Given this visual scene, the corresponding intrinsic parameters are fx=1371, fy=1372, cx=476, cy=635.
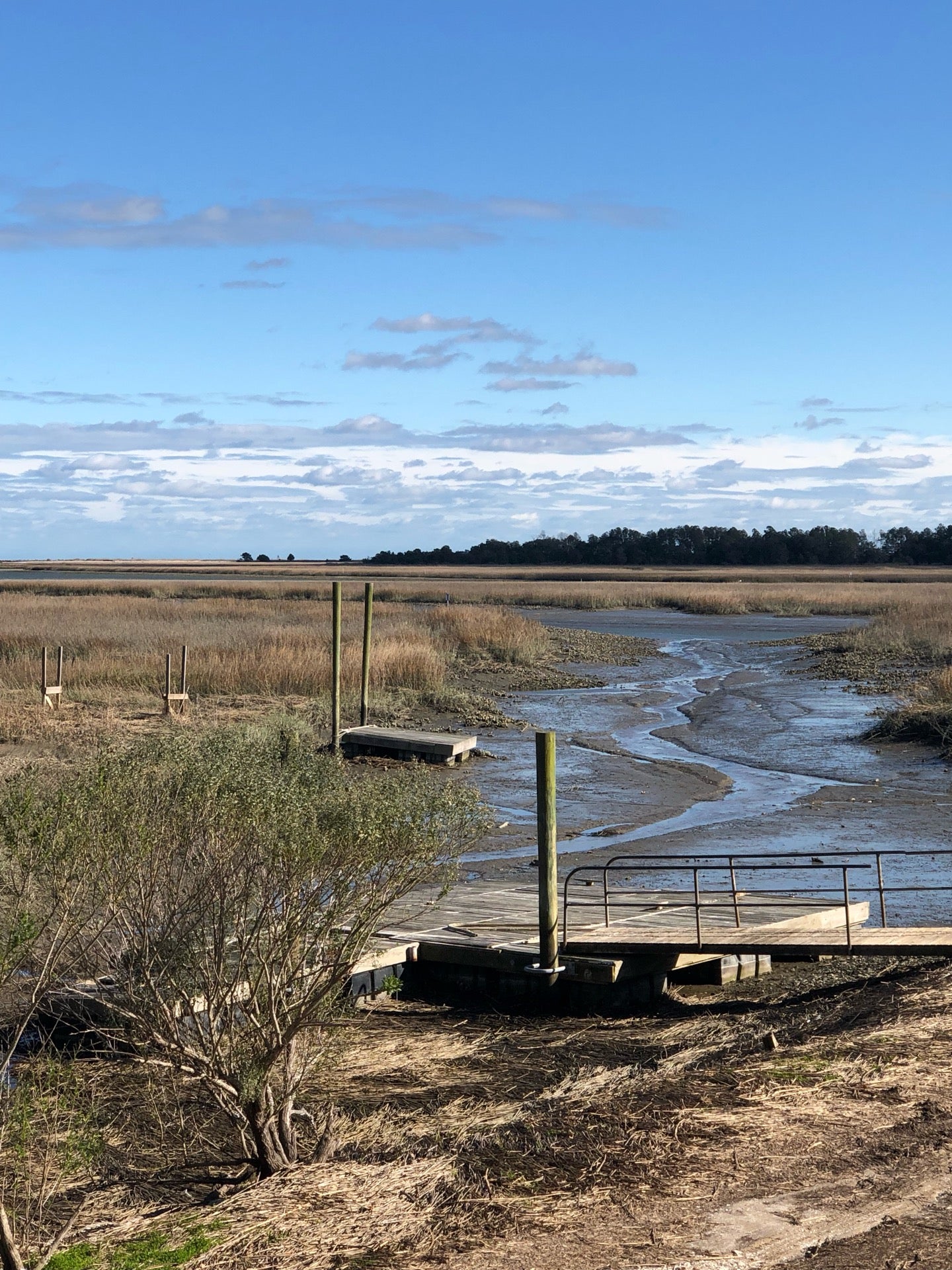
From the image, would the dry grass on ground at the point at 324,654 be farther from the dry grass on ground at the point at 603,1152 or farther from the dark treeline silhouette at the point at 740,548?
the dark treeline silhouette at the point at 740,548

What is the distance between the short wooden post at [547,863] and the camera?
10680 millimetres

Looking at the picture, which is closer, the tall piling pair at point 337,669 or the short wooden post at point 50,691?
the tall piling pair at point 337,669

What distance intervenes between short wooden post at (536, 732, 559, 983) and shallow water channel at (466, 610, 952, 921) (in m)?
4.34

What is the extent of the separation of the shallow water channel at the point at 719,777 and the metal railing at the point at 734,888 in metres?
0.51

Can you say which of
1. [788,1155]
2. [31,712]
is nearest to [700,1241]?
[788,1155]

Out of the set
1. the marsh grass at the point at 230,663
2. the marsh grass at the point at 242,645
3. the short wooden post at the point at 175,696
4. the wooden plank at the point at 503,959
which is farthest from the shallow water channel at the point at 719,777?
the short wooden post at the point at 175,696

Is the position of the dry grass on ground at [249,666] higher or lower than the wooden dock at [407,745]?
higher

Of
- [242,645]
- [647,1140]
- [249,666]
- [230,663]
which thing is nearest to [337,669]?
[249,666]

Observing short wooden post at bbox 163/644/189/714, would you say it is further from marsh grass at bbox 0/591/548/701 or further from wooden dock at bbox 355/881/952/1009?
wooden dock at bbox 355/881/952/1009

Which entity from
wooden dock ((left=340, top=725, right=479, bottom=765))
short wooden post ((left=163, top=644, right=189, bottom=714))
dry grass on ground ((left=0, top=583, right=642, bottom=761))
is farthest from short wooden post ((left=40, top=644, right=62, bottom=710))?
wooden dock ((left=340, top=725, right=479, bottom=765))

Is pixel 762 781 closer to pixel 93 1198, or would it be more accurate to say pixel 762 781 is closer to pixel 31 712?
pixel 31 712

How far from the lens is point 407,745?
23453 millimetres

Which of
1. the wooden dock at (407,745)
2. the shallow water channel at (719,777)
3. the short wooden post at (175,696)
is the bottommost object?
the shallow water channel at (719,777)

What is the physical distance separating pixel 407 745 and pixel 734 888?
41.0ft
